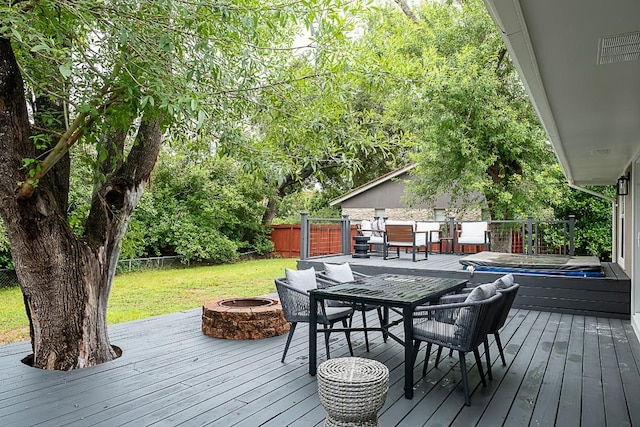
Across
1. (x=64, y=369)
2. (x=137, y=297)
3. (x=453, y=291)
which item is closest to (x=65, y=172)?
(x=64, y=369)

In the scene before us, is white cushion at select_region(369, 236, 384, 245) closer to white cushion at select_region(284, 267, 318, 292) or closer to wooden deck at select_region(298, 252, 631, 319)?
wooden deck at select_region(298, 252, 631, 319)

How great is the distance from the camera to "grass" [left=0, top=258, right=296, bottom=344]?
21.6ft

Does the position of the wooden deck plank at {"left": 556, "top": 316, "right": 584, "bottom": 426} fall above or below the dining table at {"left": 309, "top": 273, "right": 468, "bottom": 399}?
below

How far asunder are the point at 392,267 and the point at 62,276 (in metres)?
5.30

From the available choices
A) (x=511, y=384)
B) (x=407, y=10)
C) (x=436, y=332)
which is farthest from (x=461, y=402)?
(x=407, y=10)

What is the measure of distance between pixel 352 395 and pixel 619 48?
2227 millimetres

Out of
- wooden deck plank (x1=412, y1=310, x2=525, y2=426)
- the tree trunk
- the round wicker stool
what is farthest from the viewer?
the tree trunk

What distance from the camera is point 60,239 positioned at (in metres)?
3.46

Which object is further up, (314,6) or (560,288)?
(314,6)

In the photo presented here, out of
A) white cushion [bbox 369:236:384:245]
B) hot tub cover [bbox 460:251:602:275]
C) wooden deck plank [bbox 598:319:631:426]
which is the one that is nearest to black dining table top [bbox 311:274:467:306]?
wooden deck plank [bbox 598:319:631:426]

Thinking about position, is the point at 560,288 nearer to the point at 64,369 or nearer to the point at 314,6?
the point at 314,6

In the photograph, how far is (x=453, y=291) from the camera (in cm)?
423

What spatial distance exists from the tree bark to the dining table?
189 centimetres

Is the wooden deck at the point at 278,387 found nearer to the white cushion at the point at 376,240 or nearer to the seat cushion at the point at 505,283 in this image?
the seat cushion at the point at 505,283
